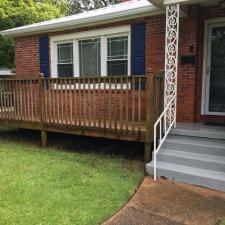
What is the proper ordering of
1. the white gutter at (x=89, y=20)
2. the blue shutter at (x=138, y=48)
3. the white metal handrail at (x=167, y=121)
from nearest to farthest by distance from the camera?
A: the white metal handrail at (x=167, y=121), the white gutter at (x=89, y=20), the blue shutter at (x=138, y=48)

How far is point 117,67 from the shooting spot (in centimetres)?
777

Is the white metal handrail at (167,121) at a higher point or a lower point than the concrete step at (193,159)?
higher

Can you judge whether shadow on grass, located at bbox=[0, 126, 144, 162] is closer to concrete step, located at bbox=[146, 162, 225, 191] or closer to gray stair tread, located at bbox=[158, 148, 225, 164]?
gray stair tread, located at bbox=[158, 148, 225, 164]

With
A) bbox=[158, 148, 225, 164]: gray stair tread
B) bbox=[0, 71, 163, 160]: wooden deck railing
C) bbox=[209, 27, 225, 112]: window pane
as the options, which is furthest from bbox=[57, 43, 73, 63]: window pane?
bbox=[158, 148, 225, 164]: gray stair tread

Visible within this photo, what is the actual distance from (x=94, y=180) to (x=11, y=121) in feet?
13.0

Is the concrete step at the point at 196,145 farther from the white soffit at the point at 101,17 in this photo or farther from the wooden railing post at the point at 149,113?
the white soffit at the point at 101,17

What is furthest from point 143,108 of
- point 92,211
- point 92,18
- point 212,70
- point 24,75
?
point 24,75

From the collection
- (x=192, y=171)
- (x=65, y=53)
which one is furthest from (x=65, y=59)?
(x=192, y=171)

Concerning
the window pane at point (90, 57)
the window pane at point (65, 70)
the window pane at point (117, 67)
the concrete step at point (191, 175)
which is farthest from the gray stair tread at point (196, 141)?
the window pane at point (65, 70)

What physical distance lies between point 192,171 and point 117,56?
3.89 metres

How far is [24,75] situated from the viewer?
9.71m

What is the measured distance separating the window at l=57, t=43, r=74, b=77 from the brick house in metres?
0.03

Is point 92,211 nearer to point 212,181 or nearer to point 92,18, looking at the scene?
point 212,181

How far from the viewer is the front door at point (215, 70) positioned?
21.6ft
